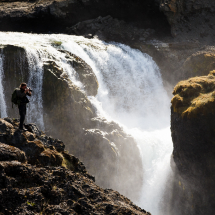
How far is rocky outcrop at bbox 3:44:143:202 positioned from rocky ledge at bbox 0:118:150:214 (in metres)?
7.75

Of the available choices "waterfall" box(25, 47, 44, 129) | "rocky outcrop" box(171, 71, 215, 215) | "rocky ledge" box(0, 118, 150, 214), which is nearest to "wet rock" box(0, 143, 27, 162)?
"rocky ledge" box(0, 118, 150, 214)

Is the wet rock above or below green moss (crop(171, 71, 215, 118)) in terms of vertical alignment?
below

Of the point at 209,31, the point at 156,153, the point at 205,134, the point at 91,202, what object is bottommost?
the point at 91,202

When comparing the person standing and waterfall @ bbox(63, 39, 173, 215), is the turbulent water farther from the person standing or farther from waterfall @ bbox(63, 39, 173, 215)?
the person standing

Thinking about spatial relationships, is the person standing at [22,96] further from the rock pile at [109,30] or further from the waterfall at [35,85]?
the rock pile at [109,30]

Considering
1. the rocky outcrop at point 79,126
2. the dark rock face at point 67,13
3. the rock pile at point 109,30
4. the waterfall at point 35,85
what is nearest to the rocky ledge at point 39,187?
the rocky outcrop at point 79,126

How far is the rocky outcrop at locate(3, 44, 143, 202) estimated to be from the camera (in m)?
14.6

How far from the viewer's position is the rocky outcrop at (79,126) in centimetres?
1456

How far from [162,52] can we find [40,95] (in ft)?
56.4

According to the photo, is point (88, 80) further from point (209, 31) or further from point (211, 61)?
point (209, 31)

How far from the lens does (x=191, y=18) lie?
31.7m

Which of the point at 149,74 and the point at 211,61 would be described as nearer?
the point at 211,61

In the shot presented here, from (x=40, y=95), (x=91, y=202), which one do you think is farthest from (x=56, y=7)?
(x=91, y=202)

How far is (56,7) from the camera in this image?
97.9 feet
